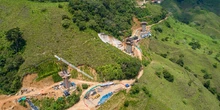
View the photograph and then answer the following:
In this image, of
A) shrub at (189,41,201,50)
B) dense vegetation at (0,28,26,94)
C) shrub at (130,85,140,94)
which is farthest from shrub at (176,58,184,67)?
dense vegetation at (0,28,26,94)

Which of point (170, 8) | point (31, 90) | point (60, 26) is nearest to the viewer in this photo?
point (31, 90)

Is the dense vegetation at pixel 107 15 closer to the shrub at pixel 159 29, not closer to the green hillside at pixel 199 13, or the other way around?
the shrub at pixel 159 29

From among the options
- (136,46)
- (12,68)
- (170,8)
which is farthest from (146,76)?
(170,8)

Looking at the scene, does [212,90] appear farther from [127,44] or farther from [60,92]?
[60,92]

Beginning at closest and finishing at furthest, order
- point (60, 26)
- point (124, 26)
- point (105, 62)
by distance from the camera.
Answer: point (105, 62)
point (60, 26)
point (124, 26)

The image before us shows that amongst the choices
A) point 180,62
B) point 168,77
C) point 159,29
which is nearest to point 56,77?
point 168,77

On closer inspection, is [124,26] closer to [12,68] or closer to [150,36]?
[150,36]

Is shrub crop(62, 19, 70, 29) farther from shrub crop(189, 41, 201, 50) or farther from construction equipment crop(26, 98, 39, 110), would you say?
shrub crop(189, 41, 201, 50)
